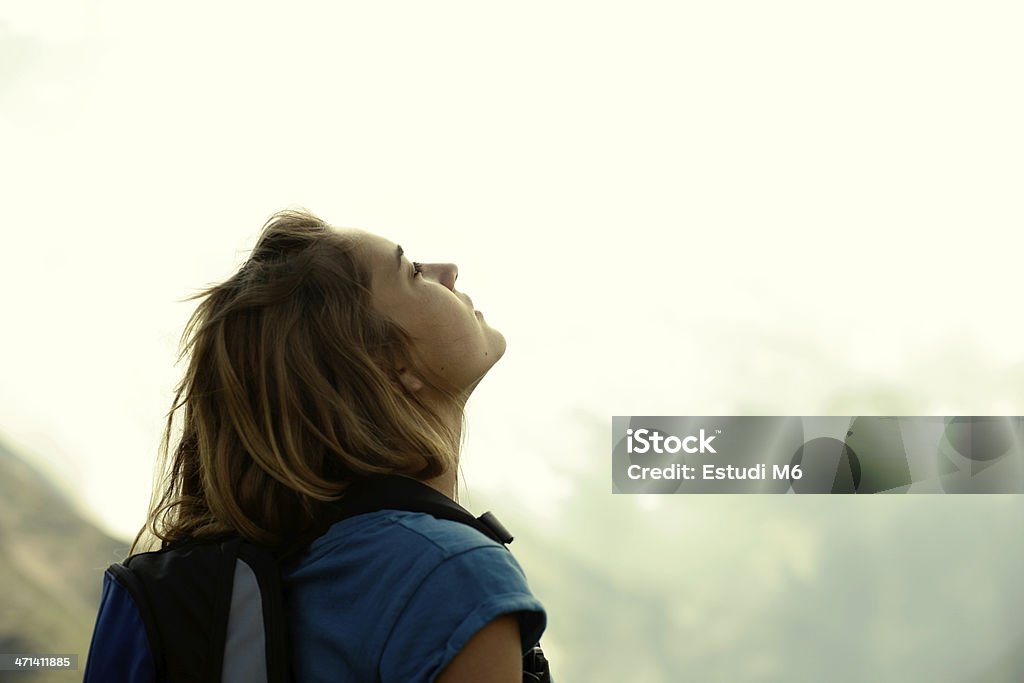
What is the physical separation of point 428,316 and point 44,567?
1476 mm

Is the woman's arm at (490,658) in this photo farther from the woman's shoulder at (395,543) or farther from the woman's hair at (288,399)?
the woman's hair at (288,399)

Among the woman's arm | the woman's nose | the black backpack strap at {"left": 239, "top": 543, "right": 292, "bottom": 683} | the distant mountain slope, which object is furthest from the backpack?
Result: the distant mountain slope

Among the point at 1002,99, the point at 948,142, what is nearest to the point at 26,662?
the point at 948,142

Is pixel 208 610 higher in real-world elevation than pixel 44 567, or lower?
higher

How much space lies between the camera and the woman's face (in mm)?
802

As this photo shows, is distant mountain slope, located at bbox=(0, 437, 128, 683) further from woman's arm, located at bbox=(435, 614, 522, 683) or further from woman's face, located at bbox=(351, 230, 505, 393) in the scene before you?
woman's arm, located at bbox=(435, 614, 522, 683)

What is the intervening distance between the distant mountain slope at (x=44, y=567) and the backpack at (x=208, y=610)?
1.33m

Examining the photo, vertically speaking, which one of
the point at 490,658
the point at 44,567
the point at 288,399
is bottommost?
the point at 44,567

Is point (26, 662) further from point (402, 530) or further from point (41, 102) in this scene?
point (402, 530)

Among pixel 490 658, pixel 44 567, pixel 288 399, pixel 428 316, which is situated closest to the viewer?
pixel 490 658

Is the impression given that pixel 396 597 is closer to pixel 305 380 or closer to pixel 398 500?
pixel 398 500

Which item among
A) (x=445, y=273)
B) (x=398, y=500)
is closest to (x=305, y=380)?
(x=398, y=500)

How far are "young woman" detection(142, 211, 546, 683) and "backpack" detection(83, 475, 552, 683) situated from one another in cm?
2

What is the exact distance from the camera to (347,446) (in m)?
0.71
